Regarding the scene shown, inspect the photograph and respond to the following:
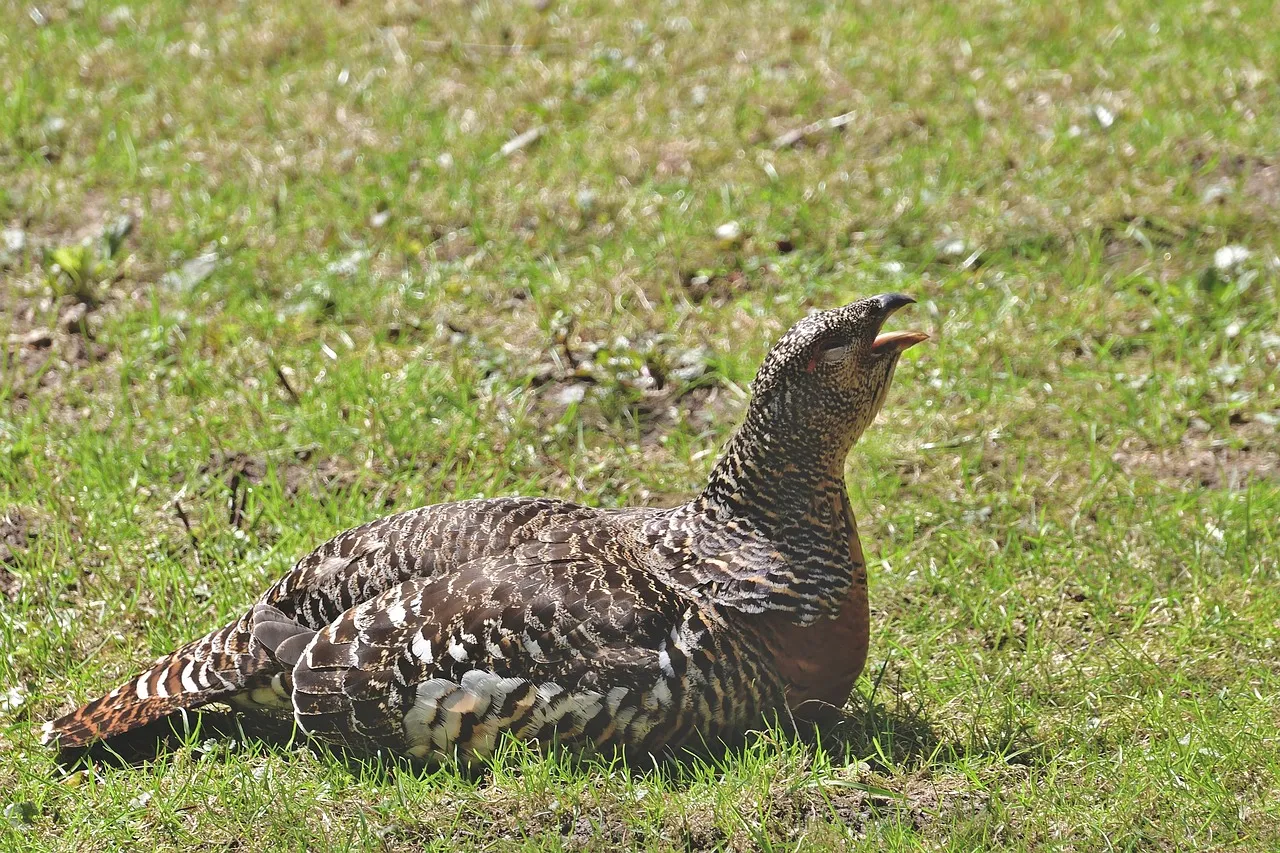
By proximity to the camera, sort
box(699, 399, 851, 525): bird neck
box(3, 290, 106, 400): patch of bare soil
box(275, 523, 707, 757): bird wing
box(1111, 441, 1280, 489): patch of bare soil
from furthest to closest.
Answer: box(3, 290, 106, 400): patch of bare soil < box(1111, 441, 1280, 489): patch of bare soil < box(699, 399, 851, 525): bird neck < box(275, 523, 707, 757): bird wing

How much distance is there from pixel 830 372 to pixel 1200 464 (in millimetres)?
2303

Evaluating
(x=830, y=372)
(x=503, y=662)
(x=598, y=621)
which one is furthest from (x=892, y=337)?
(x=503, y=662)

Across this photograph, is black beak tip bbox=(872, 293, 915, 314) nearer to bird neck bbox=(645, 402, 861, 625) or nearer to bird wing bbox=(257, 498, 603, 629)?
bird neck bbox=(645, 402, 861, 625)

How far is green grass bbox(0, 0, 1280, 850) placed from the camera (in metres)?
3.79

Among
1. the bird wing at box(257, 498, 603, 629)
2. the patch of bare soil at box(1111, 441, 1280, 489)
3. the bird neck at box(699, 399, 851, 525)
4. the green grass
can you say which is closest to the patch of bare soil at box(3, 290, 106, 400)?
the green grass

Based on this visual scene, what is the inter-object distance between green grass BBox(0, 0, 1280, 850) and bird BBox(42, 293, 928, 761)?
15 centimetres

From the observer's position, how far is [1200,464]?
5395 mm

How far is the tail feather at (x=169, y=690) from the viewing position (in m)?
3.93

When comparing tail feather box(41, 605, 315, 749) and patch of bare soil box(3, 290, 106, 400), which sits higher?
patch of bare soil box(3, 290, 106, 400)

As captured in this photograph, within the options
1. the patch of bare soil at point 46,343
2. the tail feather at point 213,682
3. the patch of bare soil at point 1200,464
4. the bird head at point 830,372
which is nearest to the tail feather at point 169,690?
the tail feather at point 213,682

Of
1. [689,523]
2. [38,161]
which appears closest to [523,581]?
[689,523]

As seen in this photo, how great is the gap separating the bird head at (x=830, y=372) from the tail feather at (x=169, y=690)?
5.38 feet

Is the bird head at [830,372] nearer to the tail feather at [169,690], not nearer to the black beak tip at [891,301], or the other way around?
the black beak tip at [891,301]

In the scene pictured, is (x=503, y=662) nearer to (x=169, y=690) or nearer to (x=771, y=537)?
(x=771, y=537)
